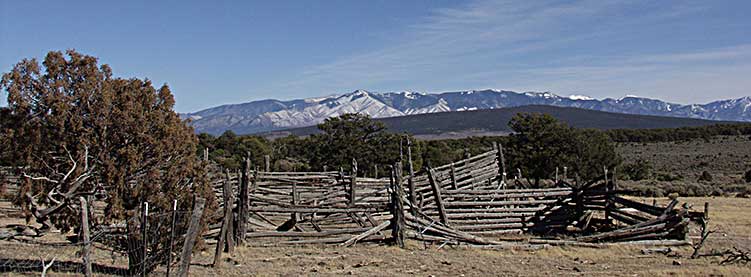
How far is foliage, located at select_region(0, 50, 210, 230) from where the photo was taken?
28.5 feet

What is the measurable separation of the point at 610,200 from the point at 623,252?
2943mm

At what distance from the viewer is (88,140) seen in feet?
28.8

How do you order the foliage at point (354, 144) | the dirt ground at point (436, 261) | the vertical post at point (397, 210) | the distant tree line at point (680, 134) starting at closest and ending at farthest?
1. the dirt ground at point (436, 261)
2. the vertical post at point (397, 210)
3. the foliage at point (354, 144)
4. the distant tree line at point (680, 134)

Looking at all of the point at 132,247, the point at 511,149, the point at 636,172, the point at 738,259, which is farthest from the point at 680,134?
the point at 132,247

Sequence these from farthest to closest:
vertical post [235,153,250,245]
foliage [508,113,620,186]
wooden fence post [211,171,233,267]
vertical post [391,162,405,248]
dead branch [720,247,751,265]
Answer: foliage [508,113,620,186]
vertical post [391,162,405,248]
vertical post [235,153,250,245]
dead branch [720,247,751,265]
wooden fence post [211,171,233,267]

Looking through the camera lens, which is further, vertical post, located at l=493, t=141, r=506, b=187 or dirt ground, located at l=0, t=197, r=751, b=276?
vertical post, located at l=493, t=141, r=506, b=187

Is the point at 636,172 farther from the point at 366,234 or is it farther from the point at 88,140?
the point at 88,140

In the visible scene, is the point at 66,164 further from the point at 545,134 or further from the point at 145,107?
the point at 545,134

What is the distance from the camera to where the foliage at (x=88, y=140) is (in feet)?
28.5

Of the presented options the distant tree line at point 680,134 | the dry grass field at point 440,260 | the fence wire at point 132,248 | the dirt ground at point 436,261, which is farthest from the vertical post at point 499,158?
the distant tree line at point 680,134

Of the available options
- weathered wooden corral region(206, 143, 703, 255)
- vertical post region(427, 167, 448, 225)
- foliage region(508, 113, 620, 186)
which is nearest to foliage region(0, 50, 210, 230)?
weathered wooden corral region(206, 143, 703, 255)

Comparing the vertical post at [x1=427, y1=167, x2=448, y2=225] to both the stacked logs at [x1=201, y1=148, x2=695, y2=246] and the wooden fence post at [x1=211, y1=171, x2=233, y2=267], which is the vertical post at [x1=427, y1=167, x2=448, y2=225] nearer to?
the stacked logs at [x1=201, y1=148, x2=695, y2=246]

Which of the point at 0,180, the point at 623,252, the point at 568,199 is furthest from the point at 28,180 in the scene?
the point at 568,199

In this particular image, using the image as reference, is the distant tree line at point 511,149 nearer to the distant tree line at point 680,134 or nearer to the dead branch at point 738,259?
the dead branch at point 738,259
